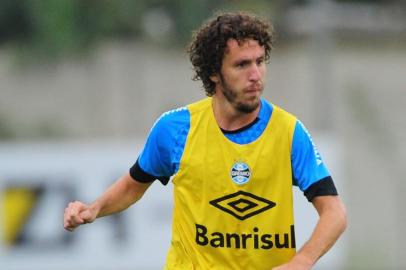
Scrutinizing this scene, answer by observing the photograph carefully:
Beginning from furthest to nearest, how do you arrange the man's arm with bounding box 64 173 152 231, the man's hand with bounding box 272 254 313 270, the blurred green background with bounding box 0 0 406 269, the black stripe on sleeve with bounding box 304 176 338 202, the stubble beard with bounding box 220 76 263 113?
the blurred green background with bounding box 0 0 406 269, the man's arm with bounding box 64 173 152 231, the stubble beard with bounding box 220 76 263 113, the black stripe on sleeve with bounding box 304 176 338 202, the man's hand with bounding box 272 254 313 270

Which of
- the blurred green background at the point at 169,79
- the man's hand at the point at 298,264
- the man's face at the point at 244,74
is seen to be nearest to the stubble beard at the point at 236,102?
the man's face at the point at 244,74

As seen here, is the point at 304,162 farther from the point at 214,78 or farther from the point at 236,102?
the point at 214,78

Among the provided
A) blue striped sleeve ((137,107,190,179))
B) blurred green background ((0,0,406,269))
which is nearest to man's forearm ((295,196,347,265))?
blue striped sleeve ((137,107,190,179))

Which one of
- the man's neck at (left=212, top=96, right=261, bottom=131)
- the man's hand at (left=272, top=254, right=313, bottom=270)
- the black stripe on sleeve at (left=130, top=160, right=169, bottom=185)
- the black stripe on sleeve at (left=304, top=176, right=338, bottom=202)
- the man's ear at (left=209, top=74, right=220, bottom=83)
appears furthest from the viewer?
the black stripe on sleeve at (left=130, top=160, right=169, bottom=185)

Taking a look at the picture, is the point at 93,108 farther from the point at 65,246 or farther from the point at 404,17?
the point at 404,17

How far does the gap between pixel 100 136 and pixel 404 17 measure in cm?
314

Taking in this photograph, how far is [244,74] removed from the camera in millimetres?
5871

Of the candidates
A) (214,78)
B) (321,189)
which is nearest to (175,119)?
(214,78)

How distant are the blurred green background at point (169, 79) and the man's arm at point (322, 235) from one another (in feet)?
19.5

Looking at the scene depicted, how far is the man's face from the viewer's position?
5.85 m

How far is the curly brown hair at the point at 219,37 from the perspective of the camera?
597 centimetres

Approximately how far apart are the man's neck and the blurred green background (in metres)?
5.64

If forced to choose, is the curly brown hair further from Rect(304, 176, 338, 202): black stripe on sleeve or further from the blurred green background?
the blurred green background

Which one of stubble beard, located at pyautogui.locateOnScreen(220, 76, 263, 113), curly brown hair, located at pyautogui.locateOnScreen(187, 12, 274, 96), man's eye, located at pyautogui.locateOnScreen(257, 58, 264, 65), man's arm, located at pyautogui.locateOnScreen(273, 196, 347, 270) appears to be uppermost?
curly brown hair, located at pyautogui.locateOnScreen(187, 12, 274, 96)
